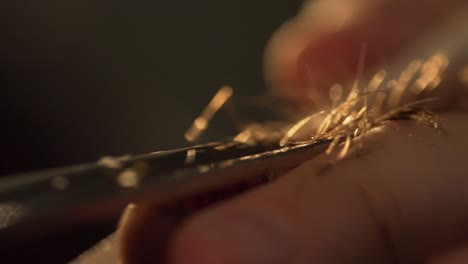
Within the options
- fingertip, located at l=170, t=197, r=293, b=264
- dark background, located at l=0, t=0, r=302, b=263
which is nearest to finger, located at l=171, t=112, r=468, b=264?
fingertip, located at l=170, t=197, r=293, b=264

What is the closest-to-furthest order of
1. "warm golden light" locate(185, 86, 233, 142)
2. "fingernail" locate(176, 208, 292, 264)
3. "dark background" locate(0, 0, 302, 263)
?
"fingernail" locate(176, 208, 292, 264), "warm golden light" locate(185, 86, 233, 142), "dark background" locate(0, 0, 302, 263)

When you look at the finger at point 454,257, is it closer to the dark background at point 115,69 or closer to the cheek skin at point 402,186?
the cheek skin at point 402,186

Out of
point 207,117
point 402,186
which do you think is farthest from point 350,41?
point 402,186

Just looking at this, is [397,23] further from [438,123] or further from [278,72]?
[438,123]

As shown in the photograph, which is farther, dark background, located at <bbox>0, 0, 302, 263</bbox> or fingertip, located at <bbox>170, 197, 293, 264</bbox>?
dark background, located at <bbox>0, 0, 302, 263</bbox>

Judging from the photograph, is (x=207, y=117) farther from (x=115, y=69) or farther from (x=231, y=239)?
(x=115, y=69)

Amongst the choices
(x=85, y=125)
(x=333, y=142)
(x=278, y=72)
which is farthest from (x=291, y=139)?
(x=85, y=125)

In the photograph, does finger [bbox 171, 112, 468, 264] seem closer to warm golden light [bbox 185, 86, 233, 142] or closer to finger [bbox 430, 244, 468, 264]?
finger [bbox 430, 244, 468, 264]
